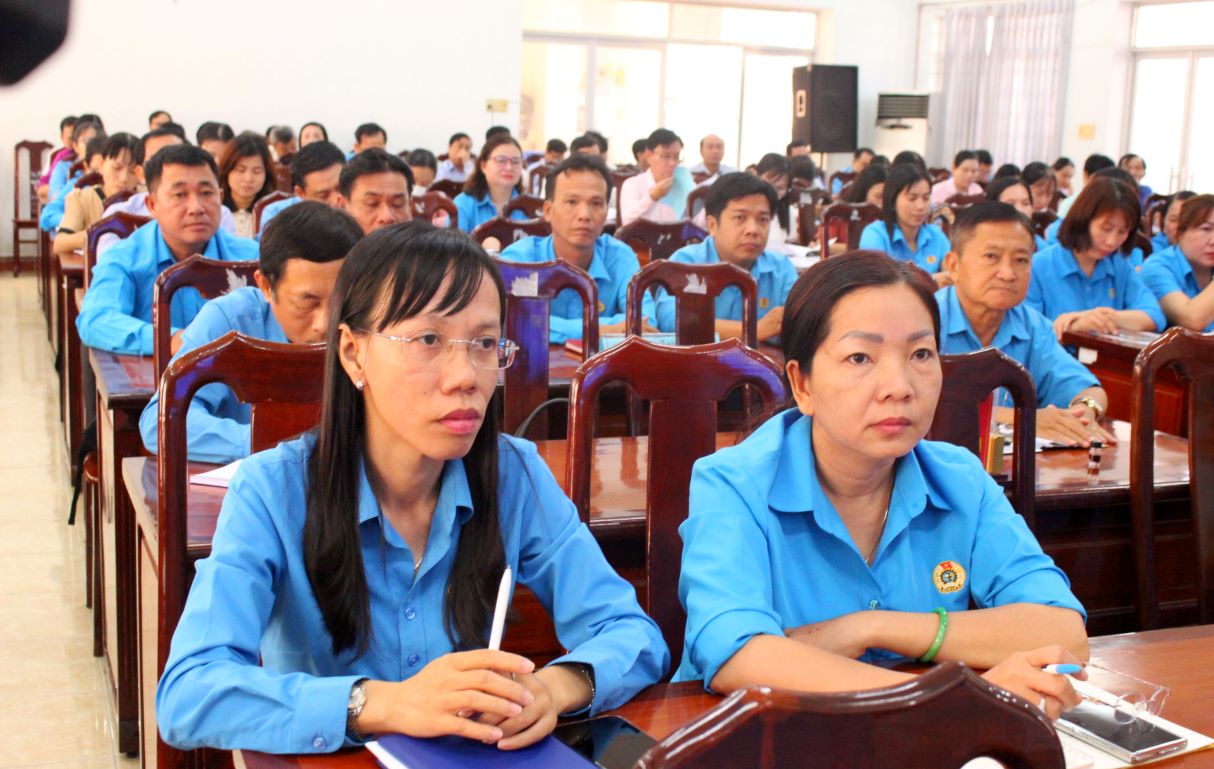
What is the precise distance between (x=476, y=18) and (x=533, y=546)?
9.88 m

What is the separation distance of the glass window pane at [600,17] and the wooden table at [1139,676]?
35.6 ft

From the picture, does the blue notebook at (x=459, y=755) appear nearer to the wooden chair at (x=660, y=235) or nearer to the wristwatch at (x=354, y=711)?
the wristwatch at (x=354, y=711)

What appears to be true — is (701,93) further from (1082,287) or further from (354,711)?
(354,711)

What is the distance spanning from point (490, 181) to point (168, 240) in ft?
10.1

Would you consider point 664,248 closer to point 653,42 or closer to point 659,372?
point 659,372

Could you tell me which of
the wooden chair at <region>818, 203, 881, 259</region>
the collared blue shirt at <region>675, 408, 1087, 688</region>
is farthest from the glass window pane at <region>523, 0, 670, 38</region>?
the collared blue shirt at <region>675, 408, 1087, 688</region>

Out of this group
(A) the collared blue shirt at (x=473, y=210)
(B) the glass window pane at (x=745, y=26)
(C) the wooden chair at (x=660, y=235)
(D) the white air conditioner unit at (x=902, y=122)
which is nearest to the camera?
(C) the wooden chair at (x=660, y=235)

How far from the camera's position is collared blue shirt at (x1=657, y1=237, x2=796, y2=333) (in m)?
3.69

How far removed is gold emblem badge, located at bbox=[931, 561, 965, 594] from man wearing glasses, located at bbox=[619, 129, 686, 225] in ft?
18.4

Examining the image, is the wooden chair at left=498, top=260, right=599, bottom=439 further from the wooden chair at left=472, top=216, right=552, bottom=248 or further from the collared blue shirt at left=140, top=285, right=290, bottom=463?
the wooden chair at left=472, top=216, right=552, bottom=248

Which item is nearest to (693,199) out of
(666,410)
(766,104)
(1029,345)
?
(1029,345)

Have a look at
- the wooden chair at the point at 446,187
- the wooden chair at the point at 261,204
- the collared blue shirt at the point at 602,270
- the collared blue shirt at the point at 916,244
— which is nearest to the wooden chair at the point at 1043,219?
the collared blue shirt at the point at 916,244

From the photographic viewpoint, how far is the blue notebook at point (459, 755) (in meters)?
1.05

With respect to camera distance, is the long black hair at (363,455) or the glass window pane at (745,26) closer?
the long black hair at (363,455)
